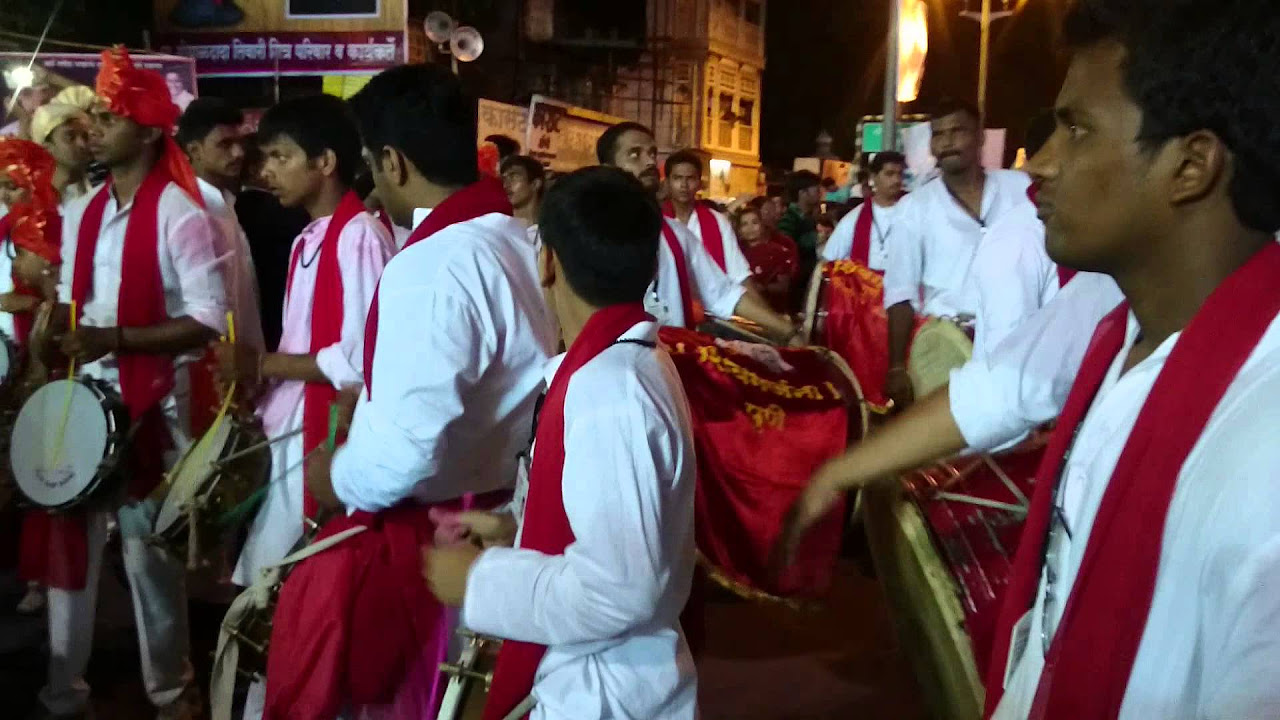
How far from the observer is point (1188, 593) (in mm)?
1077

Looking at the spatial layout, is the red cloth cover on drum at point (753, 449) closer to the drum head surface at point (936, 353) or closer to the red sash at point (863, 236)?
the drum head surface at point (936, 353)

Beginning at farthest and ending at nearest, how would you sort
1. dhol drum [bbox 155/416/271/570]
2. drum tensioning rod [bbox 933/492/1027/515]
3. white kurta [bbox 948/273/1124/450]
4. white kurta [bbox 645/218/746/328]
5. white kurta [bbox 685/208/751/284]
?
white kurta [bbox 685/208/751/284] → white kurta [bbox 645/218/746/328] → dhol drum [bbox 155/416/271/570] → drum tensioning rod [bbox 933/492/1027/515] → white kurta [bbox 948/273/1124/450]

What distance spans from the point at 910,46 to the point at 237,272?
10.9m

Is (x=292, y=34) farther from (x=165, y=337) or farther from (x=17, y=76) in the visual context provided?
(x=165, y=337)

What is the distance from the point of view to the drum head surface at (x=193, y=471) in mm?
3211

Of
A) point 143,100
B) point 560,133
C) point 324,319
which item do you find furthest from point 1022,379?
point 560,133

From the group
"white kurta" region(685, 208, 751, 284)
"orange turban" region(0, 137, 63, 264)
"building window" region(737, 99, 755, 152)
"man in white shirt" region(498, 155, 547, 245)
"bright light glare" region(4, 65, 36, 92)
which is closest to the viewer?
"orange turban" region(0, 137, 63, 264)

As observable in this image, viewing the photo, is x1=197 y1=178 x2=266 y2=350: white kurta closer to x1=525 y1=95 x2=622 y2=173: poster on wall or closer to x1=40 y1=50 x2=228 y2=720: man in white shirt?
x1=40 y1=50 x2=228 y2=720: man in white shirt

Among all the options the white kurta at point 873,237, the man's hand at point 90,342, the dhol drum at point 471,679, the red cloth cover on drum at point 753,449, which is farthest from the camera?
the white kurta at point 873,237

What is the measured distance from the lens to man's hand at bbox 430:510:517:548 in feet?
6.83

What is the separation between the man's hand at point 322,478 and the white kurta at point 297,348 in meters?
0.50

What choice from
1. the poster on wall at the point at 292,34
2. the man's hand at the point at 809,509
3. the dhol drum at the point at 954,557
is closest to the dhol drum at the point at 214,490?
the dhol drum at the point at 954,557

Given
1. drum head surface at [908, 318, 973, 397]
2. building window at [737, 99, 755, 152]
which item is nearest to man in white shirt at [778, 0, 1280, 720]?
drum head surface at [908, 318, 973, 397]

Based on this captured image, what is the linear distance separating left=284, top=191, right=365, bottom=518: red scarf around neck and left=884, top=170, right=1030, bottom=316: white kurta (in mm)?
2861
